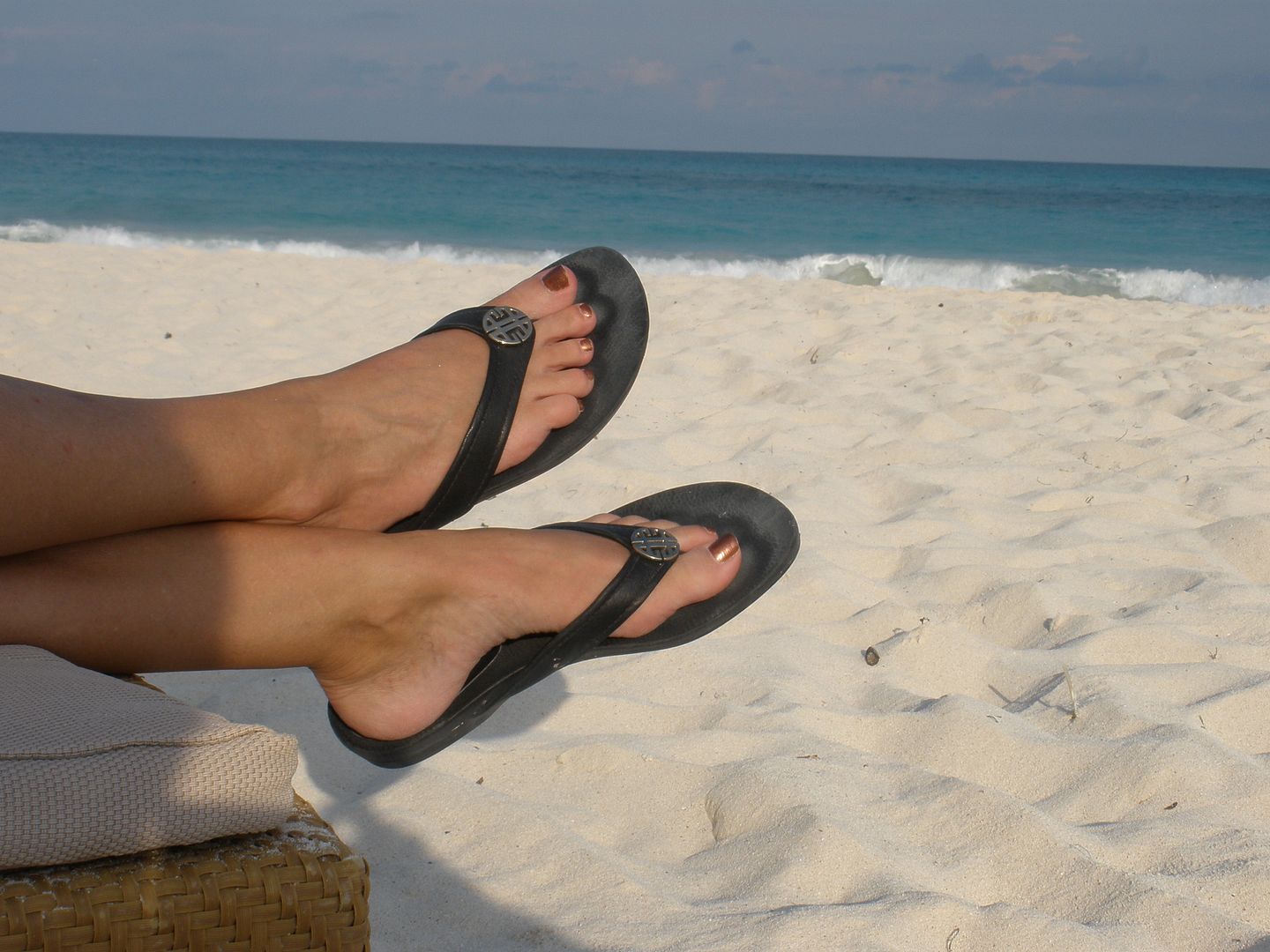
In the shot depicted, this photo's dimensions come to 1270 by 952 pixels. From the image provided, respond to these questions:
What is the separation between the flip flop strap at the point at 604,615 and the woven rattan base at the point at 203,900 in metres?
0.57

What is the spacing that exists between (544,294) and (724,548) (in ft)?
1.90

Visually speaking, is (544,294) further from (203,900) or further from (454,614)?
(203,900)

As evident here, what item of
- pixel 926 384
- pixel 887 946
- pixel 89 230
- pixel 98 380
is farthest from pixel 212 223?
pixel 887 946

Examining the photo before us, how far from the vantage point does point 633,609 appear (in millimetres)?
1354

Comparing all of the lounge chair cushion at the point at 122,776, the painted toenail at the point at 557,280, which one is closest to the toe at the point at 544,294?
the painted toenail at the point at 557,280

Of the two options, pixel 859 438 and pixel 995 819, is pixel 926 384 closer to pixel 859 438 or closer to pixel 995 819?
pixel 859 438

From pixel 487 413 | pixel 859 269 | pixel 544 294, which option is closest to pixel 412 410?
pixel 487 413

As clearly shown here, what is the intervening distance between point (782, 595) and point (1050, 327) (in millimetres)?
2869

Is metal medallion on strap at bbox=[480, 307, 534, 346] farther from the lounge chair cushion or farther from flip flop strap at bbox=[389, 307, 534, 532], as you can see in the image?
the lounge chair cushion

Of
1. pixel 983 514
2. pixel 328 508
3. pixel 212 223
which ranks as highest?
pixel 328 508

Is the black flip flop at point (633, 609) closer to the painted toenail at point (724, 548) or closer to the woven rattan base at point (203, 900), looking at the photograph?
the painted toenail at point (724, 548)

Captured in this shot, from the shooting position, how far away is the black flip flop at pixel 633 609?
1222 mm

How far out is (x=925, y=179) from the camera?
27.2 m

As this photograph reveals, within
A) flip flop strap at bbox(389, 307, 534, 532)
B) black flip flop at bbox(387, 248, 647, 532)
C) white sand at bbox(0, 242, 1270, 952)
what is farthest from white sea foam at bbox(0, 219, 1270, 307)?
flip flop strap at bbox(389, 307, 534, 532)
